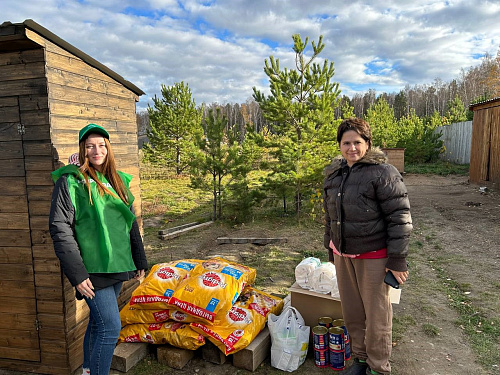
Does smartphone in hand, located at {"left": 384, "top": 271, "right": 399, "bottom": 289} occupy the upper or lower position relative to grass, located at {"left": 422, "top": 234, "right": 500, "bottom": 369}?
upper

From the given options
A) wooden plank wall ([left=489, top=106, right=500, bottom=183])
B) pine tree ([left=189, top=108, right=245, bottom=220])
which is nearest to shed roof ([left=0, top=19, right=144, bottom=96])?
pine tree ([left=189, top=108, right=245, bottom=220])

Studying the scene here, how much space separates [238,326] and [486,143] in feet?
45.4

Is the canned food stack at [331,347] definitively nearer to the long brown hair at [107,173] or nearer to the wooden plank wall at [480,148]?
the long brown hair at [107,173]

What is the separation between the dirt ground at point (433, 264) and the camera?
10.5 feet

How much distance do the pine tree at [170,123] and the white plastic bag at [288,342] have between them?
17221 millimetres

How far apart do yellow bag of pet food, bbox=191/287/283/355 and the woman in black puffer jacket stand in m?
0.86

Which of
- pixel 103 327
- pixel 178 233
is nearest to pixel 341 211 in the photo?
pixel 103 327

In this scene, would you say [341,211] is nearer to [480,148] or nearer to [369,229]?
[369,229]

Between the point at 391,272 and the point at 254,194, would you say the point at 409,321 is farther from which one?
the point at 254,194

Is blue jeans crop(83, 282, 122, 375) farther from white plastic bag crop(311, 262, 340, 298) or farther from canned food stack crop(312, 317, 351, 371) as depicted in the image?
white plastic bag crop(311, 262, 340, 298)

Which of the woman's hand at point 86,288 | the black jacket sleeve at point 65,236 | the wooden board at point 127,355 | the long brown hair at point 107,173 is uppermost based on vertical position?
the long brown hair at point 107,173

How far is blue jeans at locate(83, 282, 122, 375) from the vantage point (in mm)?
2352

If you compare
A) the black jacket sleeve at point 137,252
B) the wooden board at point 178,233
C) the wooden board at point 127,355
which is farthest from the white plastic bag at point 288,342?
the wooden board at point 178,233

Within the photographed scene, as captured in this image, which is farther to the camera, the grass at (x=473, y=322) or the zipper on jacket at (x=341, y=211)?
the grass at (x=473, y=322)
